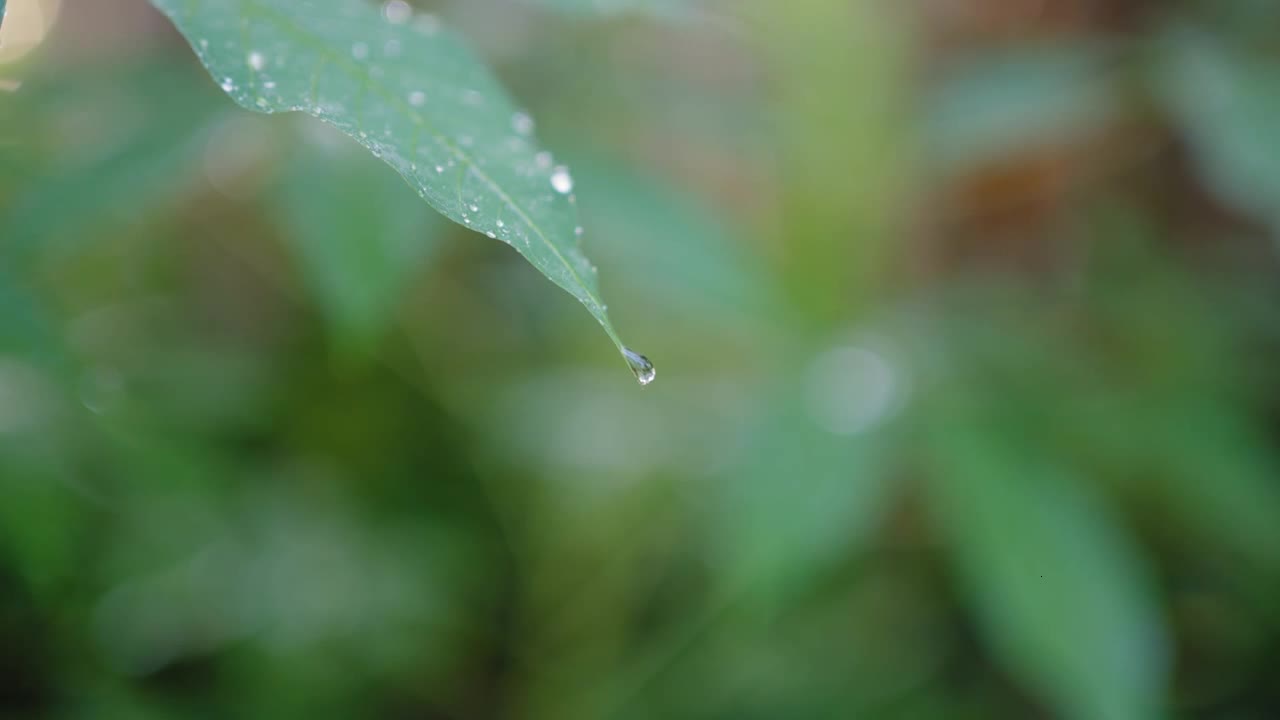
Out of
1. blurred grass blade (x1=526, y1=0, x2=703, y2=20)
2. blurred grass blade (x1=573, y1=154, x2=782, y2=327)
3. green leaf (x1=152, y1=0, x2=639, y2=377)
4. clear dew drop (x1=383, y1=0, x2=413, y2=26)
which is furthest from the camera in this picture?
blurred grass blade (x1=573, y1=154, x2=782, y2=327)

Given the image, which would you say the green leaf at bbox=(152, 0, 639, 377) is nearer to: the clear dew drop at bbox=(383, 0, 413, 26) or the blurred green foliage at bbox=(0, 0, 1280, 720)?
the clear dew drop at bbox=(383, 0, 413, 26)

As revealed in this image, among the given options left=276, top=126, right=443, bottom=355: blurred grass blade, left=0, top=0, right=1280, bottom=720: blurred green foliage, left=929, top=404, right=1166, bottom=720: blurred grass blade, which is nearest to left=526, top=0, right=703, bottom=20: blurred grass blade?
left=0, top=0, right=1280, bottom=720: blurred green foliage

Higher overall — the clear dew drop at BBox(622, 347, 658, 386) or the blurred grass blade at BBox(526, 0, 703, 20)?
the blurred grass blade at BBox(526, 0, 703, 20)

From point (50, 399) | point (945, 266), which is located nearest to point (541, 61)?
point (50, 399)

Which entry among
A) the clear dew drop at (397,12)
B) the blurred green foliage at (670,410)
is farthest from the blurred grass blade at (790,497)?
the clear dew drop at (397,12)

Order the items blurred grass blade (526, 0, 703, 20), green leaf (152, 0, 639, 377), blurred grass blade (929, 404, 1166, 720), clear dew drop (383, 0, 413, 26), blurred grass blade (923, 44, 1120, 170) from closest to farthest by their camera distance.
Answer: green leaf (152, 0, 639, 377)
clear dew drop (383, 0, 413, 26)
blurred grass blade (526, 0, 703, 20)
blurred grass blade (929, 404, 1166, 720)
blurred grass blade (923, 44, 1120, 170)

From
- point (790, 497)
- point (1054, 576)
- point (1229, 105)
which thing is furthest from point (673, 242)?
point (1229, 105)

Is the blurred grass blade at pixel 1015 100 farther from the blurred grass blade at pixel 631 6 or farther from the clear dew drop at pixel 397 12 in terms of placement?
the clear dew drop at pixel 397 12

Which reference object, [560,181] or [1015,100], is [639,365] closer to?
[560,181]
